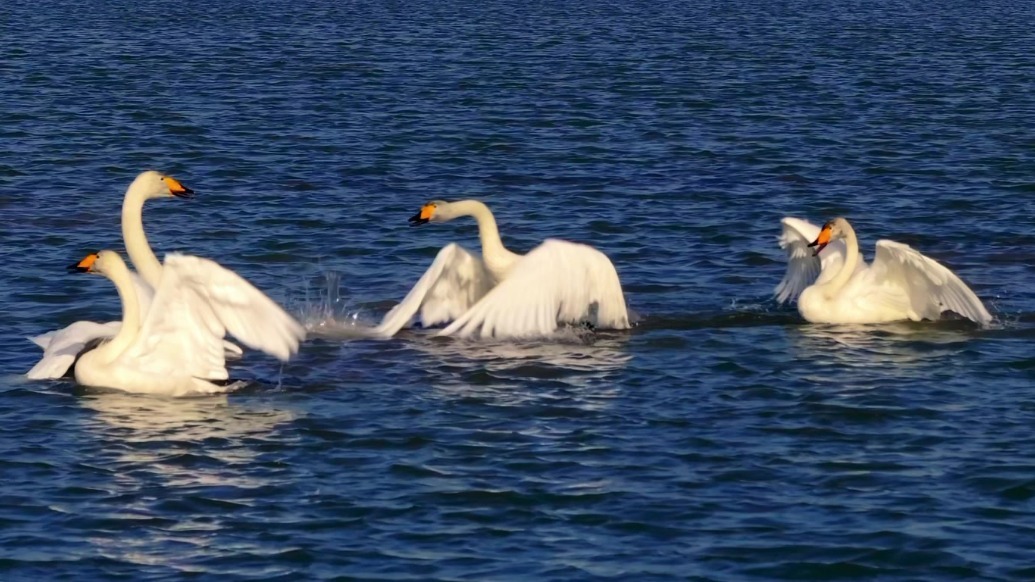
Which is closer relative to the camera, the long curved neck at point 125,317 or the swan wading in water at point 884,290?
the long curved neck at point 125,317

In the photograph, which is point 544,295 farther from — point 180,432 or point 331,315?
point 180,432

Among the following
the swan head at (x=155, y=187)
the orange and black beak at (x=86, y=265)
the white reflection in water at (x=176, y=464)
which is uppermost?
the swan head at (x=155, y=187)

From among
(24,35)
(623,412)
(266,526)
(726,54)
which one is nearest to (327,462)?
(266,526)

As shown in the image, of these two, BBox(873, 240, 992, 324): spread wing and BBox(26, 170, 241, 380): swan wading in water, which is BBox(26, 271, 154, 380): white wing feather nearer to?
BBox(26, 170, 241, 380): swan wading in water

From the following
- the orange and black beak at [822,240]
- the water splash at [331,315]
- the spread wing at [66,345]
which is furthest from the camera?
the orange and black beak at [822,240]

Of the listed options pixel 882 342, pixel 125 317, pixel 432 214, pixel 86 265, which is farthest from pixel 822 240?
pixel 86 265

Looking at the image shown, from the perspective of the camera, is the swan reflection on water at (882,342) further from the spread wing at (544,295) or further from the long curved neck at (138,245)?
the long curved neck at (138,245)

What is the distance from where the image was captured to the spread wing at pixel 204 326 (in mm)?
13445

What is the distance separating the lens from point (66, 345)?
45.8ft

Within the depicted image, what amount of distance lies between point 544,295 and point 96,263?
3.30 meters

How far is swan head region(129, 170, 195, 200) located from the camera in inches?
594

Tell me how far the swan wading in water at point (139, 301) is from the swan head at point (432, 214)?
2044 mm

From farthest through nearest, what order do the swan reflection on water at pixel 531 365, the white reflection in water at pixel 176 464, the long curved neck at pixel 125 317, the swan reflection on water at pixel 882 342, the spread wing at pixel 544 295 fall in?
1. the spread wing at pixel 544 295
2. the swan reflection on water at pixel 882 342
3. the swan reflection on water at pixel 531 365
4. the long curved neck at pixel 125 317
5. the white reflection in water at pixel 176 464

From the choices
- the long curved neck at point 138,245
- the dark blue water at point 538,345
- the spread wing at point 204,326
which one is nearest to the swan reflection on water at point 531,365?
the dark blue water at point 538,345
